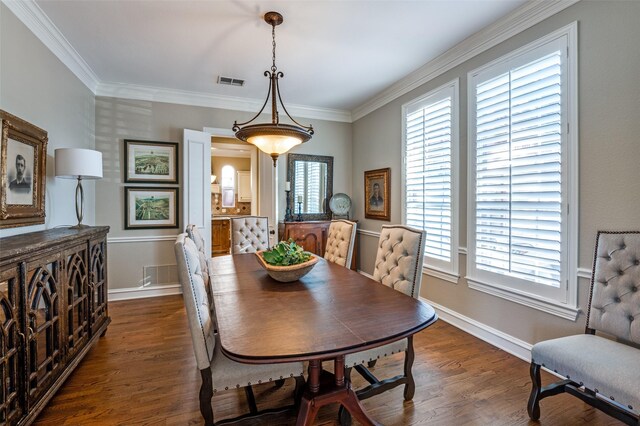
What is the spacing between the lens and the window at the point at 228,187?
8570mm

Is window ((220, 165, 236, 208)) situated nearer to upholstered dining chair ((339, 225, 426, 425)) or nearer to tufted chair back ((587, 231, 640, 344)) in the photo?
upholstered dining chair ((339, 225, 426, 425))

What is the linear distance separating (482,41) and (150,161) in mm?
4089

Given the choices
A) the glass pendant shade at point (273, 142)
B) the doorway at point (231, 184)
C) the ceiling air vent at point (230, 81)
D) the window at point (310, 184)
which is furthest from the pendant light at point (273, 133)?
the doorway at point (231, 184)

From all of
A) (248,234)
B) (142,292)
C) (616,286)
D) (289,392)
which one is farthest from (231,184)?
(616,286)

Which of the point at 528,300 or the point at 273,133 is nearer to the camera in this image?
the point at 273,133

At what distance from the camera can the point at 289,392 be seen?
7.07ft

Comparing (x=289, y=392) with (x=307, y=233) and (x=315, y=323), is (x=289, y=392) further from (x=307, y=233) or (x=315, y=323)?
(x=307, y=233)

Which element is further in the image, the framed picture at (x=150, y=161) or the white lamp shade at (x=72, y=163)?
the framed picture at (x=150, y=161)

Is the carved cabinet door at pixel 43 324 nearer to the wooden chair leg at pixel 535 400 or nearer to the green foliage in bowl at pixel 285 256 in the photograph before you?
the green foliage in bowl at pixel 285 256

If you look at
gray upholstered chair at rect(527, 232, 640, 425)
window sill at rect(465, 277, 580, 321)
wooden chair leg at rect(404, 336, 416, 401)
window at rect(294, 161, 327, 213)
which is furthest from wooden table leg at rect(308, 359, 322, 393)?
window at rect(294, 161, 327, 213)

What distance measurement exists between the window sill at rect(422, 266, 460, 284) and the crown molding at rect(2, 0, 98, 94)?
4121 millimetres

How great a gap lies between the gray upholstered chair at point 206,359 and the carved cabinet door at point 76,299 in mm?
1353

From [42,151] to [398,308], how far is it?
3138mm

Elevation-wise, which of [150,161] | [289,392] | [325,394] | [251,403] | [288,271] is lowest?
[289,392]
